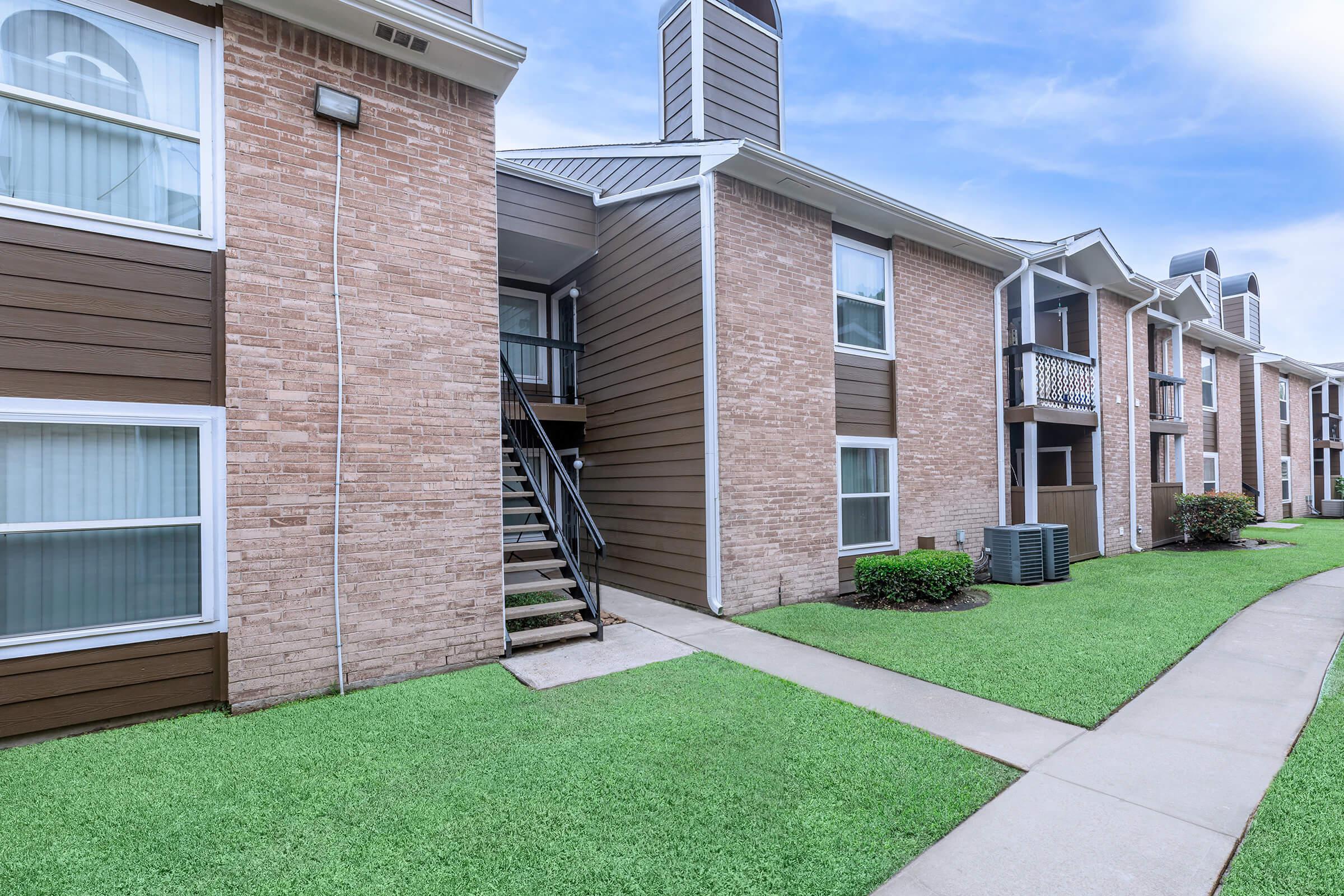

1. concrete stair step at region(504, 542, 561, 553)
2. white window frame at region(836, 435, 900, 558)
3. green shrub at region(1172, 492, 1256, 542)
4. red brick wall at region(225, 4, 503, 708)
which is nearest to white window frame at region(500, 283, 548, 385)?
concrete stair step at region(504, 542, 561, 553)

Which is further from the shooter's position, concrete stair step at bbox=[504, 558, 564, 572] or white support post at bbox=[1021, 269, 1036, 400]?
white support post at bbox=[1021, 269, 1036, 400]

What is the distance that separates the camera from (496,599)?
18.5 feet

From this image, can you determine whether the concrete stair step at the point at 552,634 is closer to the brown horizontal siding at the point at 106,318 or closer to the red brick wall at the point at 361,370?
the red brick wall at the point at 361,370

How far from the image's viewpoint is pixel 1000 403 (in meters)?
10.8

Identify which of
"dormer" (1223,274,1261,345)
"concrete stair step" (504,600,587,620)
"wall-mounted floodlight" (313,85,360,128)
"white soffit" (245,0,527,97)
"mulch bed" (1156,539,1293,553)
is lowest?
"mulch bed" (1156,539,1293,553)

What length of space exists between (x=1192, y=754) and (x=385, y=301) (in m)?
6.37

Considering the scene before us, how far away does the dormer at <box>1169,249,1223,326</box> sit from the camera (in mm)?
18750

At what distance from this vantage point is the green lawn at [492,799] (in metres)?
2.66

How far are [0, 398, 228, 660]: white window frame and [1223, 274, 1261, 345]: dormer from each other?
91.8 ft

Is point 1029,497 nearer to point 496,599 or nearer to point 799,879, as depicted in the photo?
point 496,599

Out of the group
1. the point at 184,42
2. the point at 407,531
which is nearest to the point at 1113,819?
the point at 407,531

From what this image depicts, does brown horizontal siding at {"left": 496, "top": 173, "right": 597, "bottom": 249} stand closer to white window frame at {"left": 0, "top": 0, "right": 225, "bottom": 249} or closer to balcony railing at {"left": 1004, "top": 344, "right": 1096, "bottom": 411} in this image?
white window frame at {"left": 0, "top": 0, "right": 225, "bottom": 249}

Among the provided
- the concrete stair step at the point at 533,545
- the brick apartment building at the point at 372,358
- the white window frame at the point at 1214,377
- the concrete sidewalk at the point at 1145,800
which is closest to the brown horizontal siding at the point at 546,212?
the brick apartment building at the point at 372,358

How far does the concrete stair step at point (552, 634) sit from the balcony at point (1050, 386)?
8.21 m
